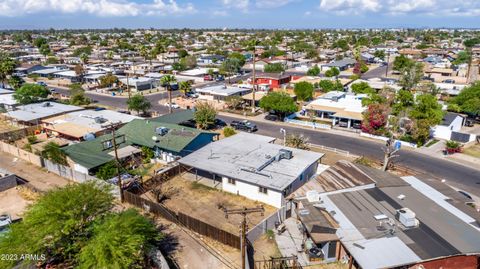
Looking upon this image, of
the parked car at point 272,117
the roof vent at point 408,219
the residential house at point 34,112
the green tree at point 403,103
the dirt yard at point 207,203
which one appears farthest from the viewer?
the parked car at point 272,117

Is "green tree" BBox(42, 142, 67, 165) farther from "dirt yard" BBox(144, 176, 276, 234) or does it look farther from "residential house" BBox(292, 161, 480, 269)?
"residential house" BBox(292, 161, 480, 269)

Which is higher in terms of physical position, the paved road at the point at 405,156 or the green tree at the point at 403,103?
the green tree at the point at 403,103

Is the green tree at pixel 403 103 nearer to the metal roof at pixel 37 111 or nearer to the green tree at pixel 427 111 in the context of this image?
the green tree at pixel 427 111

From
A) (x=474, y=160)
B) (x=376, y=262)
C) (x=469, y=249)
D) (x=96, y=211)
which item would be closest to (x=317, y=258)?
(x=376, y=262)

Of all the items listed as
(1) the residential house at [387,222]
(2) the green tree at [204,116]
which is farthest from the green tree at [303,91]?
(1) the residential house at [387,222]

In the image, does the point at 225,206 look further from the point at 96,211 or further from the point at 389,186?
the point at 389,186

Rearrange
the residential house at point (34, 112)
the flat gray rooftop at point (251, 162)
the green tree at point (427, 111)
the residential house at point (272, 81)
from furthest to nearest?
the residential house at point (272, 81) → the residential house at point (34, 112) → the green tree at point (427, 111) → the flat gray rooftop at point (251, 162)

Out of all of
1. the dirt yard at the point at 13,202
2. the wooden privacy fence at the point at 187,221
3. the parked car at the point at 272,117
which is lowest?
the dirt yard at the point at 13,202

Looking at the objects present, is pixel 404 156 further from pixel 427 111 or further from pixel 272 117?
pixel 272 117
